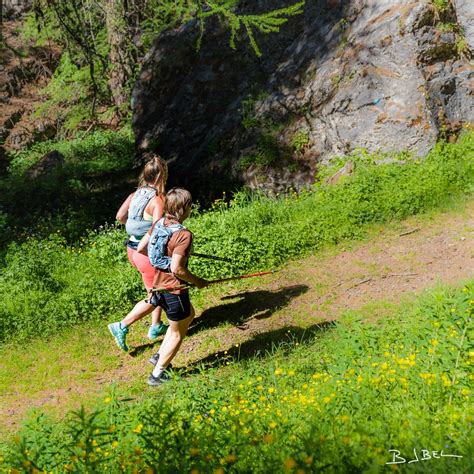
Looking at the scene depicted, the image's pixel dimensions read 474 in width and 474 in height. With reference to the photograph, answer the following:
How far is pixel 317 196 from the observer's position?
952cm

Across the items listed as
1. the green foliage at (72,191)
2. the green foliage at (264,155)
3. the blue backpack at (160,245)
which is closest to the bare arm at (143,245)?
the blue backpack at (160,245)

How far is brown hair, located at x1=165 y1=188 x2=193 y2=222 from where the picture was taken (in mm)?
5352

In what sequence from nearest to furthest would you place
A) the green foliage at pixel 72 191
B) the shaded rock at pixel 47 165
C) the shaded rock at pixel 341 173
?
the shaded rock at pixel 341 173 → the green foliage at pixel 72 191 → the shaded rock at pixel 47 165

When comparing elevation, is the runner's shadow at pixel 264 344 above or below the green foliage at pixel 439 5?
below

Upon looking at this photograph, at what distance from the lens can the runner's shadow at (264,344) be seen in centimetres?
626

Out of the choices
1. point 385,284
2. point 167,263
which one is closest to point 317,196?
point 385,284

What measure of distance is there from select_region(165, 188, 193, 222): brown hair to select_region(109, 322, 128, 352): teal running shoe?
1756mm

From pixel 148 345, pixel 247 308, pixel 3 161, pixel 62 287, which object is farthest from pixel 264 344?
pixel 3 161

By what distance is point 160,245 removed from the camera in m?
5.46

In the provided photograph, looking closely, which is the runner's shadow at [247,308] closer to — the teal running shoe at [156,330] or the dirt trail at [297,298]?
the dirt trail at [297,298]

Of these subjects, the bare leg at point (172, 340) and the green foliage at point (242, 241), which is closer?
the bare leg at point (172, 340)

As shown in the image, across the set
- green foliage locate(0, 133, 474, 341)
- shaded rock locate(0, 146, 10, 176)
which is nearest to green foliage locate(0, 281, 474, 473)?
green foliage locate(0, 133, 474, 341)

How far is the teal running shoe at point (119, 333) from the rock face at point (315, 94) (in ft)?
17.3

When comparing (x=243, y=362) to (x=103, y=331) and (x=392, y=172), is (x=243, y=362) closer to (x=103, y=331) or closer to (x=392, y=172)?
(x=103, y=331)
